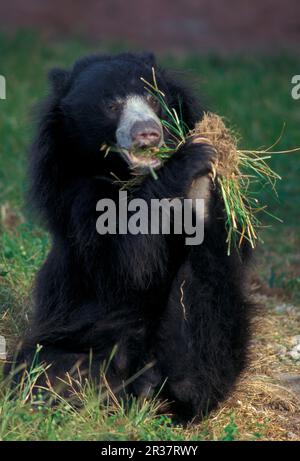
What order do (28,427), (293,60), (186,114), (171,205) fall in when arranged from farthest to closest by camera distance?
(293,60) < (186,114) < (171,205) < (28,427)

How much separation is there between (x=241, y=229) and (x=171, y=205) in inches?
18.6

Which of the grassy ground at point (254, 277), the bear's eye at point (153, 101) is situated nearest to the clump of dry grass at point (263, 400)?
the grassy ground at point (254, 277)

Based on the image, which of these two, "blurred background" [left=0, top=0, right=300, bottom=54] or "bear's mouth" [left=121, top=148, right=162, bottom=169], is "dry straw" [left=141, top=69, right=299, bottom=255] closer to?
"bear's mouth" [left=121, top=148, right=162, bottom=169]

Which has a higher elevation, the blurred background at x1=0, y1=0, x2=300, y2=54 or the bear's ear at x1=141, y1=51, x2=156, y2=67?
the blurred background at x1=0, y1=0, x2=300, y2=54

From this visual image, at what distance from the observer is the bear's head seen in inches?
187

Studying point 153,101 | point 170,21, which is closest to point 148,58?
point 153,101

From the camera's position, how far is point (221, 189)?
14.6 ft

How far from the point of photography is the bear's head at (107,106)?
15.6 ft

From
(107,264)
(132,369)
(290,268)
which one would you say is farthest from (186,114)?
(290,268)

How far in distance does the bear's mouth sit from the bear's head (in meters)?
0.10

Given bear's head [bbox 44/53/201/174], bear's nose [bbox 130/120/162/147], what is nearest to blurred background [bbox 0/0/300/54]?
bear's head [bbox 44/53/201/174]

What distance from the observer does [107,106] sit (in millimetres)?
4855

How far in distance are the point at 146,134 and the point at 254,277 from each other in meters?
2.17

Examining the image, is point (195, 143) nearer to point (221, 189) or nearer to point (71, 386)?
point (221, 189)
